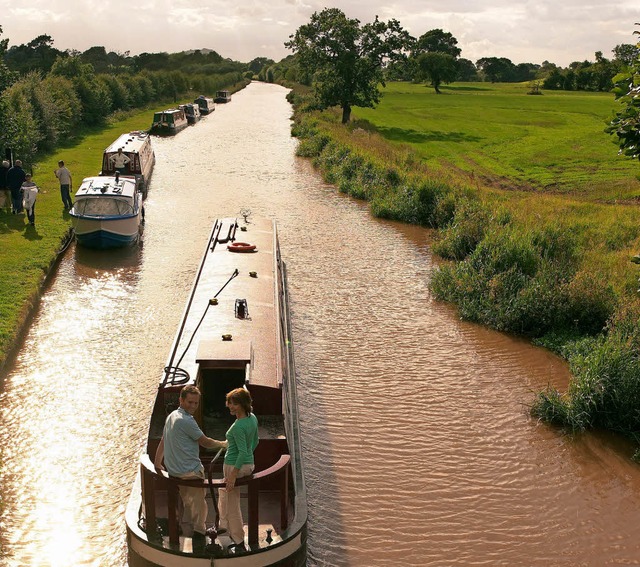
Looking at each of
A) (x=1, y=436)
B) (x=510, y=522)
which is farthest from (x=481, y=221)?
(x=1, y=436)

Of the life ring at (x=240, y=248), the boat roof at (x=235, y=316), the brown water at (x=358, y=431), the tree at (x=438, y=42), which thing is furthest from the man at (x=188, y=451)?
the tree at (x=438, y=42)

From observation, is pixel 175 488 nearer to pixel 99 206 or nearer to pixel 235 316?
pixel 235 316

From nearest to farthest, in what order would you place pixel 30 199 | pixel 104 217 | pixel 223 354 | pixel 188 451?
pixel 188 451
pixel 223 354
pixel 104 217
pixel 30 199

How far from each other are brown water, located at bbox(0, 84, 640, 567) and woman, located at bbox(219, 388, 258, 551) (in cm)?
183

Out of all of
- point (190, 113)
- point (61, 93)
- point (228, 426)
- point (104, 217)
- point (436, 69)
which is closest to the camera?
point (228, 426)

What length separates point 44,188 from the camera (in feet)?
96.7

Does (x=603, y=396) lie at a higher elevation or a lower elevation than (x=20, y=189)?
lower

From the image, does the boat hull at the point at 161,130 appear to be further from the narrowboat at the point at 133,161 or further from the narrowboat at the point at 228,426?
the narrowboat at the point at 228,426

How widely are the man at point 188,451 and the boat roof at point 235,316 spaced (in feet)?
6.74

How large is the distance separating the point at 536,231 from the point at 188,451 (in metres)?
14.3

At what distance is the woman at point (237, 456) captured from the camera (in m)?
7.88

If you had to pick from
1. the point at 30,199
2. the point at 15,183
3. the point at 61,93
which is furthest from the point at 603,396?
the point at 61,93

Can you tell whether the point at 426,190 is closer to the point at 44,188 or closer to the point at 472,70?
the point at 44,188

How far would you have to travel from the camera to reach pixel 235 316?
41.3ft
